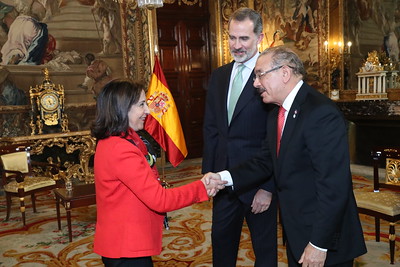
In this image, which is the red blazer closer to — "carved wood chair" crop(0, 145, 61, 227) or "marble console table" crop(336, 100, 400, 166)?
"carved wood chair" crop(0, 145, 61, 227)

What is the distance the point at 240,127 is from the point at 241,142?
98 millimetres

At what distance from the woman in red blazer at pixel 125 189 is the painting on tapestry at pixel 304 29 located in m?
6.45

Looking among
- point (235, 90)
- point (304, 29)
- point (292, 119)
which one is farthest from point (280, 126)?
point (304, 29)

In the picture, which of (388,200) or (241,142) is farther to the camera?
(388,200)

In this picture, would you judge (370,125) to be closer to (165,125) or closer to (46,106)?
(165,125)

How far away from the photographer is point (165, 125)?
238 inches

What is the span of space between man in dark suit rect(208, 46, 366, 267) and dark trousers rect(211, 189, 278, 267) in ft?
1.64

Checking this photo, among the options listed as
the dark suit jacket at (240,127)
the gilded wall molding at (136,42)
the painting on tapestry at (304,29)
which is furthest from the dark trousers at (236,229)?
the gilded wall molding at (136,42)

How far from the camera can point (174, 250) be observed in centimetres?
402

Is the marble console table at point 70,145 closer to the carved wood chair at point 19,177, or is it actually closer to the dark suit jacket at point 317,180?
the carved wood chair at point 19,177

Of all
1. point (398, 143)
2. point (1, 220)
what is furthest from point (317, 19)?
point (1, 220)

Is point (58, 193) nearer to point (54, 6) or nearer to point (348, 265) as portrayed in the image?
point (348, 265)

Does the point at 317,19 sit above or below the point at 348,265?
above

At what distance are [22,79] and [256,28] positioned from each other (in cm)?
609
